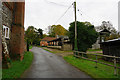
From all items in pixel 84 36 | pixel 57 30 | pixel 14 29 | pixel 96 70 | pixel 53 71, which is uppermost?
pixel 57 30

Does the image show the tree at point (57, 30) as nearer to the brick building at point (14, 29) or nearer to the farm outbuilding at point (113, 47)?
the farm outbuilding at point (113, 47)

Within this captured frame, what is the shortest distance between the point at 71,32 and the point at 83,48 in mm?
4411

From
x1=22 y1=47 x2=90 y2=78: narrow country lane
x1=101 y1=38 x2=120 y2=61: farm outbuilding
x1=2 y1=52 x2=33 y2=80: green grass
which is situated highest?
x1=101 y1=38 x2=120 y2=61: farm outbuilding

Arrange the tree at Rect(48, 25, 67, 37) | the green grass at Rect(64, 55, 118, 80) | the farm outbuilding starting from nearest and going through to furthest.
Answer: the green grass at Rect(64, 55, 118, 80), the farm outbuilding, the tree at Rect(48, 25, 67, 37)

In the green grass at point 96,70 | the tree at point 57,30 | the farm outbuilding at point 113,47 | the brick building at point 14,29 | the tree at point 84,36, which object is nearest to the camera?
the green grass at point 96,70

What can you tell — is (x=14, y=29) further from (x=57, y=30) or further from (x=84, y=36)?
(x=57, y=30)

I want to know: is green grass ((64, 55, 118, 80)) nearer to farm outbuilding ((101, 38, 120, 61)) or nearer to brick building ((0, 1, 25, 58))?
brick building ((0, 1, 25, 58))

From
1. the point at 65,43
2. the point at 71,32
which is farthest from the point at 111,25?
the point at 71,32

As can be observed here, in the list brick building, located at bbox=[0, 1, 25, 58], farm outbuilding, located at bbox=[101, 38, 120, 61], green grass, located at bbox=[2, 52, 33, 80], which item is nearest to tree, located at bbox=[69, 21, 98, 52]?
farm outbuilding, located at bbox=[101, 38, 120, 61]

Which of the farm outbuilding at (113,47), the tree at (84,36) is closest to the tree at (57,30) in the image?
the tree at (84,36)

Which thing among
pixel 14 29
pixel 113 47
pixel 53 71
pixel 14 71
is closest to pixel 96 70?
pixel 53 71

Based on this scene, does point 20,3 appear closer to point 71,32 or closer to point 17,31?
point 17,31

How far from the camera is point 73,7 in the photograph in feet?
49.6

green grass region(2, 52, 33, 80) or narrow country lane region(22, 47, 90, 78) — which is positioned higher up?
green grass region(2, 52, 33, 80)
